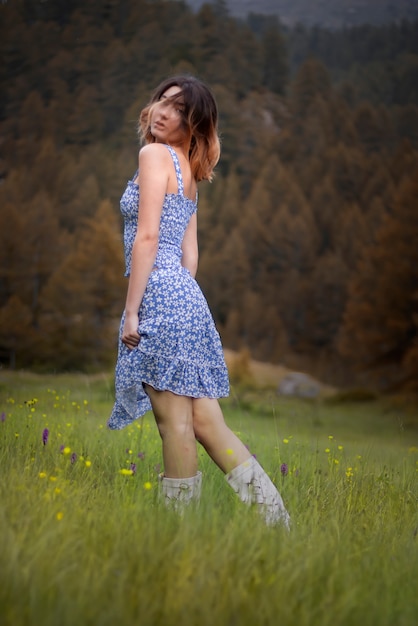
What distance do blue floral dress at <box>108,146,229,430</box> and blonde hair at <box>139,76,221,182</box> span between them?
130 millimetres

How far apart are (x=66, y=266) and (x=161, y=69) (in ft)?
51.4

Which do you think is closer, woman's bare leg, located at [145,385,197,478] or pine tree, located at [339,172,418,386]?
woman's bare leg, located at [145,385,197,478]

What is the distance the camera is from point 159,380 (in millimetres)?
2637

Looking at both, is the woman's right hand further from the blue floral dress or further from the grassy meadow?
the grassy meadow

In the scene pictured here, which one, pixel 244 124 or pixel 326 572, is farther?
pixel 244 124

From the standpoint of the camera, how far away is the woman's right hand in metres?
2.64

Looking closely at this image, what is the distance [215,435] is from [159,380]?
28 cm

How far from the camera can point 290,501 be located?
3.29 meters

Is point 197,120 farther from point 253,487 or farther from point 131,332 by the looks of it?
point 253,487

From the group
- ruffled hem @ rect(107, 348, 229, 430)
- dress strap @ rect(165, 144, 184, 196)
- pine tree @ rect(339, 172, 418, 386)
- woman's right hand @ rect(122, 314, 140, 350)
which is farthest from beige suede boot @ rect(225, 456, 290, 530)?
pine tree @ rect(339, 172, 418, 386)

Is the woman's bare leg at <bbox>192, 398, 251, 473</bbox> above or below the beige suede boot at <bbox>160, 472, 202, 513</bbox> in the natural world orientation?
above

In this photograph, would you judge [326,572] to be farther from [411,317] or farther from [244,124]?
[244,124]

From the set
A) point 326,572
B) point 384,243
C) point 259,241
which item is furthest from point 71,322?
point 326,572

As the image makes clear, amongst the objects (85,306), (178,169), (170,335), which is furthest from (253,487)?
(85,306)
